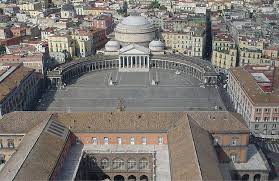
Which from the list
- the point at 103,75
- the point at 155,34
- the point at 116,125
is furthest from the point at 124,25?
the point at 116,125

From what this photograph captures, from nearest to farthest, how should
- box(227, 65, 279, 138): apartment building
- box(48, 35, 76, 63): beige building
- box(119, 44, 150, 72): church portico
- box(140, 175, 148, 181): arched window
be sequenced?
box(140, 175, 148, 181): arched window → box(227, 65, 279, 138): apartment building → box(119, 44, 150, 72): church portico → box(48, 35, 76, 63): beige building

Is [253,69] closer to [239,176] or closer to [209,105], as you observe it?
[209,105]

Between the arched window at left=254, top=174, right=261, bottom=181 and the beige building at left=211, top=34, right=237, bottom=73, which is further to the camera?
the beige building at left=211, top=34, right=237, bottom=73

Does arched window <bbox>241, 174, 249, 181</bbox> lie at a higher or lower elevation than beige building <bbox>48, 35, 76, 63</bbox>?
lower

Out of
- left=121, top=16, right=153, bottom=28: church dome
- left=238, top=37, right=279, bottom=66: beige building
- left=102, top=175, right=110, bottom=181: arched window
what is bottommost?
left=102, top=175, right=110, bottom=181: arched window

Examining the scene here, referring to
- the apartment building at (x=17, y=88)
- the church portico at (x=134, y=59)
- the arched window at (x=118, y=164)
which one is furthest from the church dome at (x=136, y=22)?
the arched window at (x=118, y=164)

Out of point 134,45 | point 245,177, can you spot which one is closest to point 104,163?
point 245,177

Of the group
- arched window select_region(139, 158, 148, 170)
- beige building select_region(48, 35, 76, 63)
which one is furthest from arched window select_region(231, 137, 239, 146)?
beige building select_region(48, 35, 76, 63)

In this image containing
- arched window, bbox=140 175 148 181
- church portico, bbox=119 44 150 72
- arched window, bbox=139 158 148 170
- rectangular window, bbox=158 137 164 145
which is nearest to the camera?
arched window, bbox=139 158 148 170

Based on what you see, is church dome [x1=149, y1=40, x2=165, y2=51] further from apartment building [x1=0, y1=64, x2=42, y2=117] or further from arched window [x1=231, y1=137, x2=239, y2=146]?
arched window [x1=231, y1=137, x2=239, y2=146]
